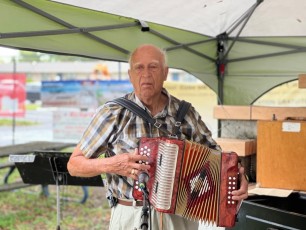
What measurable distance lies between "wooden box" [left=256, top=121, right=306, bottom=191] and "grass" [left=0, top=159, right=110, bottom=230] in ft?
9.41

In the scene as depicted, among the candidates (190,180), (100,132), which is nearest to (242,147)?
(190,180)

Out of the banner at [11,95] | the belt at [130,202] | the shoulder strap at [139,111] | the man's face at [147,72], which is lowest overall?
the belt at [130,202]

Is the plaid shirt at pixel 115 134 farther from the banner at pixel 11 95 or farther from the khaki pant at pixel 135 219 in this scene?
the banner at pixel 11 95

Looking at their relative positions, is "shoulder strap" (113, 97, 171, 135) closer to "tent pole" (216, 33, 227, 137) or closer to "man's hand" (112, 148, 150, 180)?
"man's hand" (112, 148, 150, 180)

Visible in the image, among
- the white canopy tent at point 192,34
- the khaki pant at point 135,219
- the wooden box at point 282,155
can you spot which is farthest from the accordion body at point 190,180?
the white canopy tent at point 192,34

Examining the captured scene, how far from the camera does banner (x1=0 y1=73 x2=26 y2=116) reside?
7.88 metres

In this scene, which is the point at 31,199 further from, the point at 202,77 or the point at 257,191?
the point at 257,191

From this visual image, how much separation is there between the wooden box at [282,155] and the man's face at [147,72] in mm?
1111

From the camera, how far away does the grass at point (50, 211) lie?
5.36m

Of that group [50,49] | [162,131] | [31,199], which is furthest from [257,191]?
[31,199]

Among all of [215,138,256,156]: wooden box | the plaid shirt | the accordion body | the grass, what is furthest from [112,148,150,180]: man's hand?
the grass

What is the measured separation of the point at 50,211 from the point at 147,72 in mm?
4363

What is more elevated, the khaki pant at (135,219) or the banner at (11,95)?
the banner at (11,95)

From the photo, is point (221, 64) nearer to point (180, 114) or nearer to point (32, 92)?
point (180, 114)
